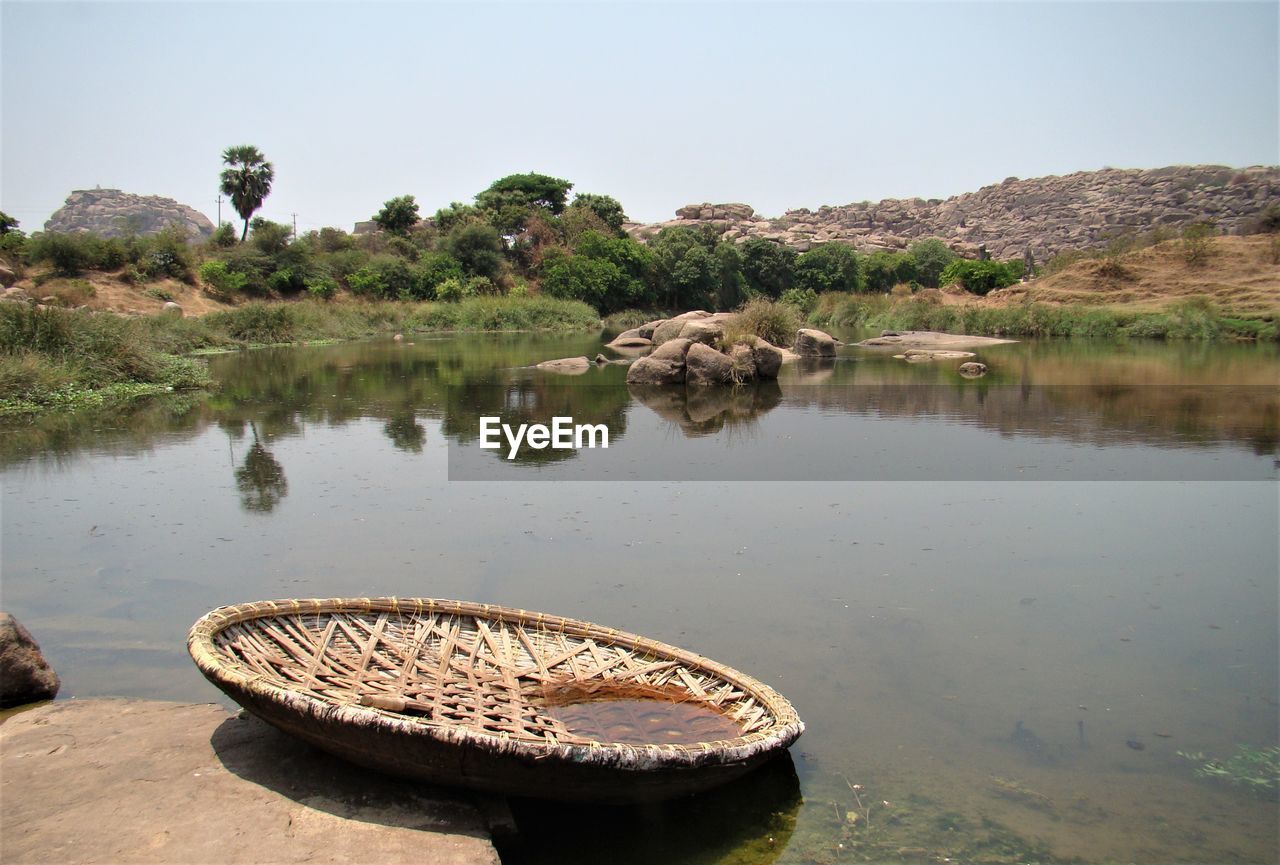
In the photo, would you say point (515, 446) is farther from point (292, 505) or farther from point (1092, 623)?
point (1092, 623)

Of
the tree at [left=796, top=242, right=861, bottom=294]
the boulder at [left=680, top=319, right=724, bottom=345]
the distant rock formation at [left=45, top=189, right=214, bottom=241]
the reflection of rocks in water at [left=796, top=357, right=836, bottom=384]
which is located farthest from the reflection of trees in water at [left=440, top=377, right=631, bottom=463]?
the distant rock formation at [left=45, top=189, right=214, bottom=241]

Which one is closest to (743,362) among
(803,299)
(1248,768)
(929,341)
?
(929,341)

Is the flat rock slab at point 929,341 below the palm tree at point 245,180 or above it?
below

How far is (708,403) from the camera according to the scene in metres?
16.5

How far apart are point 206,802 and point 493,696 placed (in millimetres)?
1197

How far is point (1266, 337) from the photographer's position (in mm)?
29844

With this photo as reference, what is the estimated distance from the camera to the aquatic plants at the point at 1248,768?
3973 mm

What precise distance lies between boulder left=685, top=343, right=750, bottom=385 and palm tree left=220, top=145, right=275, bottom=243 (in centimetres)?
3972

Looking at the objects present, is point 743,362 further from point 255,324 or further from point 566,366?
point 255,324

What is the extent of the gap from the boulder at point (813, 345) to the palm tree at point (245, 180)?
3691 centimetres

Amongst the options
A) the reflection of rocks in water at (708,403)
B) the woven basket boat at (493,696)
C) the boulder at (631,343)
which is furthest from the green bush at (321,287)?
the woven basket boat at (493,696)

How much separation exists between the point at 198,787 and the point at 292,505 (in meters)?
5.35

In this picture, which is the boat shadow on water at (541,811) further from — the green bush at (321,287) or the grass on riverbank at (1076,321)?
the green bush at (321,287)

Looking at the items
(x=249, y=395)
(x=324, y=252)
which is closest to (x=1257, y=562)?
(x=249, y=395)
